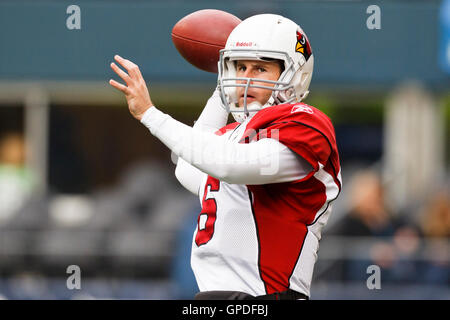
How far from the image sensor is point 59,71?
33.4 ft

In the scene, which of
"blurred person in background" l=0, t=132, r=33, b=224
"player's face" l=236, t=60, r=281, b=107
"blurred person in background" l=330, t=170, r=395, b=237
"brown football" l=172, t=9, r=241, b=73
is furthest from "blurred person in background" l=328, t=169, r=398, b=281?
"blurred person in background" l=0, t=132, r=33, b=224

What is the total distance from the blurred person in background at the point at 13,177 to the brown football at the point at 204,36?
635 cm

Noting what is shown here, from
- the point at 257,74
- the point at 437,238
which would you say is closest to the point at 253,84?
the point at 257,74

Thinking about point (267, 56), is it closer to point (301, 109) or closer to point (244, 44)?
point (244, 44)

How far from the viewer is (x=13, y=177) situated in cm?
1088

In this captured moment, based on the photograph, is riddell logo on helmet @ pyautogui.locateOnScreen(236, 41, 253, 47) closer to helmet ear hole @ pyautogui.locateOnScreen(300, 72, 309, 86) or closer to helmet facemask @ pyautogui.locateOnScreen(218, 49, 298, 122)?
helmet facemask @ pyautogui.locateOnScreen(218, 49, 298, 122)

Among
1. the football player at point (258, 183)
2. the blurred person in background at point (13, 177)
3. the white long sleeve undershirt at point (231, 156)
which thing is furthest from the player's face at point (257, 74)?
the blurred person in background at point (13, 177)

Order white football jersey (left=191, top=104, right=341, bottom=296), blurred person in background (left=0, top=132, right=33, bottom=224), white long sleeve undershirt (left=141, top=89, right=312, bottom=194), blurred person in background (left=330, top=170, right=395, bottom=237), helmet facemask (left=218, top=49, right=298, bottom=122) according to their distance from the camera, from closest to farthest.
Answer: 1. white long sleeve undershirt (left=141, top=89, right=312, bottom=194)
2. white football jersey (left=191, top=104, right=341, bottom=296)
3. helmet facemask (left=218, top=49, right=298, bottom=122)
4. blurred person in background (left=330, top=170, right=395, bottom=237)
5. blurred person in background (left=0, top=132, right=33, bottom=224)

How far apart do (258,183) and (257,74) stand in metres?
0.55

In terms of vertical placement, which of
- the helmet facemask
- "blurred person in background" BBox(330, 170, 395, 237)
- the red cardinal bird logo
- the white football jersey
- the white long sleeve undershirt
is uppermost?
the red cardinal bird logo

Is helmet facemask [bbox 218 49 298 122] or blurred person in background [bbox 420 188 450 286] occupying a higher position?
helmet facemask [bbox 218 49 298 122]

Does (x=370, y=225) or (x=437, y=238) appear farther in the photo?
(x=437, y=238)

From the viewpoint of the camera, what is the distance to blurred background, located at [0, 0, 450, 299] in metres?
7.47

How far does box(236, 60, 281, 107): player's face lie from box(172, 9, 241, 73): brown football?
1.17ft
